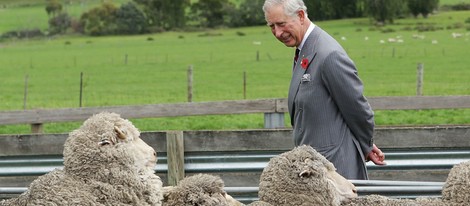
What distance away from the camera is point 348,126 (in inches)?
204

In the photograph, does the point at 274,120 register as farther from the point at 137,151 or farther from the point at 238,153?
the point at 137,151

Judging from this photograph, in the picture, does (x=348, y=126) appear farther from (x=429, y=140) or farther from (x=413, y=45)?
(x=413, y=45)

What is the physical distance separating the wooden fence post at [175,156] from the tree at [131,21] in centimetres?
8891

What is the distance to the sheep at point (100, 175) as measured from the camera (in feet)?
14.1

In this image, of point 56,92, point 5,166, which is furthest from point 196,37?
point 5,166

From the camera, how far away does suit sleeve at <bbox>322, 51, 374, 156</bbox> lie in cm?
502

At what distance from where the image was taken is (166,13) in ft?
324

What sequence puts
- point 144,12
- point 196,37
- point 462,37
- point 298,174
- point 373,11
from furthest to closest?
point 144,12
point 196,37
point 373,11
point 462,37
point 298,174

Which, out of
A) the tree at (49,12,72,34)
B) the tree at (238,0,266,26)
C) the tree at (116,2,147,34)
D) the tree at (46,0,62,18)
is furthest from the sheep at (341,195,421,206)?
the tree at (46,0,62,18)

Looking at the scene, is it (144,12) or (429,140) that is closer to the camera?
(429,140)

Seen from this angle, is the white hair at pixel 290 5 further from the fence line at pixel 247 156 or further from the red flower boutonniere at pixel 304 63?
the fence line at pixel 247 156

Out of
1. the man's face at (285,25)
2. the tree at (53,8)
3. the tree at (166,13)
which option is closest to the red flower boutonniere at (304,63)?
the man's face at (285,25)

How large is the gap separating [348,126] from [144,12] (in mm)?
95192

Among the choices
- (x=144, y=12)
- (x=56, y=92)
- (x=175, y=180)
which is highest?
(x=175, y=180)
